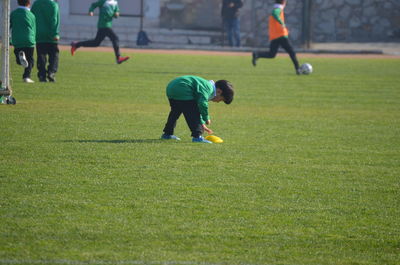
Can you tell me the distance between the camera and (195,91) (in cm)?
892

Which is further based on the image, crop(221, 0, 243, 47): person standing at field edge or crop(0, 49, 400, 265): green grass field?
crop(221, 0, 243, 47): person standing at field edge

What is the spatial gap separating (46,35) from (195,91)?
7258 mm

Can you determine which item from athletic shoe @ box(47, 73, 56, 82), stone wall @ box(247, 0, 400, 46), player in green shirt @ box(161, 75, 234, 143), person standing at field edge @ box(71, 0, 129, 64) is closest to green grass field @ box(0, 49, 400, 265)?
player in green shirt @ box(161, 75, 234, 143)

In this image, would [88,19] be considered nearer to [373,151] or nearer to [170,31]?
[170,31]

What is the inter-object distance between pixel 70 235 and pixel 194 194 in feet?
4.91

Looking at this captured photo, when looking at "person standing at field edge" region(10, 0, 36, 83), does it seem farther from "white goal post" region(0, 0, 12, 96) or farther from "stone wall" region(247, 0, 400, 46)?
"stone wall" region(247, 0, 400, 46)

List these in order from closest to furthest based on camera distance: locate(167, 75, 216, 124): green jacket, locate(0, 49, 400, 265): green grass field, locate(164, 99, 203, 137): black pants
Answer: locate(0, 49, 400, 265): green grass field → locate(167, 75, 216, 124): green jacket → locate(164, 99, 203, 137): black pants

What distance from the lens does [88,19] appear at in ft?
99.1

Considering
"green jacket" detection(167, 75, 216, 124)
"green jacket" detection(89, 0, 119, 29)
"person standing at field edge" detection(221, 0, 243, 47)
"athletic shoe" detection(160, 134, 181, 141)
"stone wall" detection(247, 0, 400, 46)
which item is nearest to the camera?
"green jacket" detection(167, 75, 216, 124)

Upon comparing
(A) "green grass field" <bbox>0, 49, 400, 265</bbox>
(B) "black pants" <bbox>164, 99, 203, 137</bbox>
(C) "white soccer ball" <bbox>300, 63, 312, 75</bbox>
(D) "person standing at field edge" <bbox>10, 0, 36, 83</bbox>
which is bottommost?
(A) "green grass field" <bbox>0, 49, 400, 265</bbox>

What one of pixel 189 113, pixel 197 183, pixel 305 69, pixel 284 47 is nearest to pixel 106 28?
pixel 284 47

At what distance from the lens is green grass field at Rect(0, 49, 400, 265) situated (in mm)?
5289

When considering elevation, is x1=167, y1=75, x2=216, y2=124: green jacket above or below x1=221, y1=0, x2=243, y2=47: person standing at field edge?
below

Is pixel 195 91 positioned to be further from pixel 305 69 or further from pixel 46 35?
pixel 305 69
